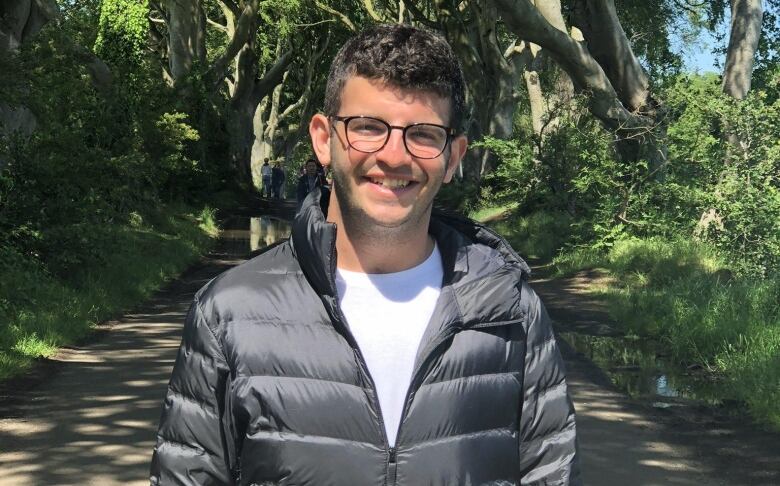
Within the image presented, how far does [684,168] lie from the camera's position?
1786 cm

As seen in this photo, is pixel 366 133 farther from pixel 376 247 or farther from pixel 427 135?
pixel 376 247

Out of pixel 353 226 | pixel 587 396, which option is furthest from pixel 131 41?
pixel 353 226

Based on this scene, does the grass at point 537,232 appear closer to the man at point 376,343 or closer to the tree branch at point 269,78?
the tree branch at point 269,78

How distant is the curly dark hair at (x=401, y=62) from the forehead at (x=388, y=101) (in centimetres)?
1

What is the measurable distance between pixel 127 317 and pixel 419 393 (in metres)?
11.2

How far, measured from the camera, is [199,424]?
2.45m

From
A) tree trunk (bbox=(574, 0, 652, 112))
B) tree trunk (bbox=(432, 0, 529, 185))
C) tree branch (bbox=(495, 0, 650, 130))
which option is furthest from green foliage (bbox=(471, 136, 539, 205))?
tree branch (bbox=(495, 0, 650, 130))

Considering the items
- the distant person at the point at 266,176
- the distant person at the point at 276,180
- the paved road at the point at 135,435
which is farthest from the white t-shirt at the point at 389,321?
the distant person at the point at 276,180

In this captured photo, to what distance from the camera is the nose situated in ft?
8.36

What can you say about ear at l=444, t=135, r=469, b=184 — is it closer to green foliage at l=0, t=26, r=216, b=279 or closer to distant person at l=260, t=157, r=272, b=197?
green foliage at l=0, t=26, r=216, b=279

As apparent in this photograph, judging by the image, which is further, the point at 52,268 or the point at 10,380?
the point at 52,268

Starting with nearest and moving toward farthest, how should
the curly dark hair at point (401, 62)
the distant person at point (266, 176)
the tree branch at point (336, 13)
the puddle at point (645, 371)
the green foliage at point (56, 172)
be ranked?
the curly dark hair at point (401, 62)
the puddle at point (645, 371)
the green foliage at point (56, 172)
the tree branch at point (336, 13)
the distant person at point (266, 176)

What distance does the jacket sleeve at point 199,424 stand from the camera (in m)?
2.45

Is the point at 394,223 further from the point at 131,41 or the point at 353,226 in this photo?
the point at 131,41
